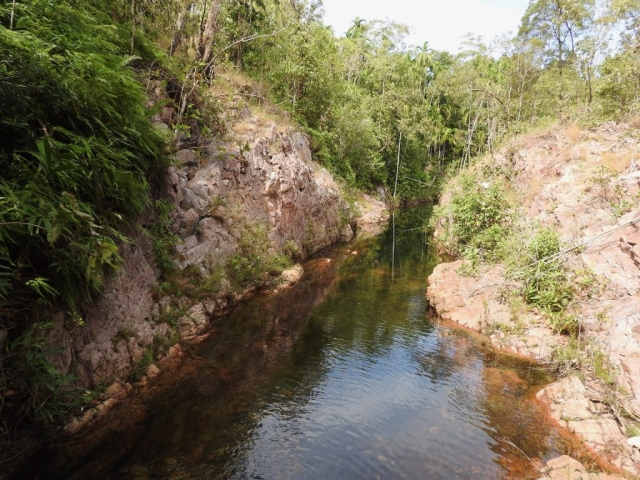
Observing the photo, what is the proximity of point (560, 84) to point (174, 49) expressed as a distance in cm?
2275

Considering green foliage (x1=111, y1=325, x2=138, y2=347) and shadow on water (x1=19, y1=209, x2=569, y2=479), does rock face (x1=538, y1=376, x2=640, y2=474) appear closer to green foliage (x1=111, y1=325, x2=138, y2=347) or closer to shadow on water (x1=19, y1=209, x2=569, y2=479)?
shadow on water (x1=19, y1=209, x2=569, y2=479)

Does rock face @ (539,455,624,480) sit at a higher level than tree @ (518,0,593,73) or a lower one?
lower

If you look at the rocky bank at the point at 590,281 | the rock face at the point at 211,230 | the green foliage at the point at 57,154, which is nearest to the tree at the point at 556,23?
the rocky bank at the point at 590,281

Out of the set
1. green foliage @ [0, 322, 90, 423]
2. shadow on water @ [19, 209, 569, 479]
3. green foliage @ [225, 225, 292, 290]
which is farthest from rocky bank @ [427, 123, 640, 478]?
green foliage @ [0, 322, 90, 423]

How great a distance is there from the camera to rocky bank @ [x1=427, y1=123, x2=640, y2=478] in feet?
24.3

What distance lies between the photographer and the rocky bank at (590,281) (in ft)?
24.3

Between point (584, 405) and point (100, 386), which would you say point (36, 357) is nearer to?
point (100, 386)

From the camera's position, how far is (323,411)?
7793 mm

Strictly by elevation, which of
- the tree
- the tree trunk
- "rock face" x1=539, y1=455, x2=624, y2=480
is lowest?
"rock face" x1=539, y1=455, x2=624, y2=480

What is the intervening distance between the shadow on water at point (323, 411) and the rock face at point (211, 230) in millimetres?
976

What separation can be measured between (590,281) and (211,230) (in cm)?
1094

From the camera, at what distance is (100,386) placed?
22.8 feet

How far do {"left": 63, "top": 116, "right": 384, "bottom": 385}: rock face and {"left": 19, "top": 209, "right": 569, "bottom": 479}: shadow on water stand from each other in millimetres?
976

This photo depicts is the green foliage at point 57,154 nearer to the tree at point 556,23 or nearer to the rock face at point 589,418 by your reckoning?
the rock face at point 589,418
